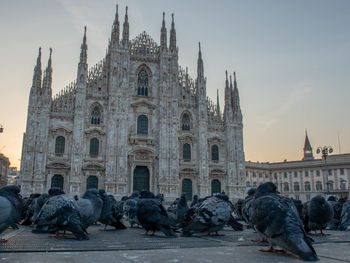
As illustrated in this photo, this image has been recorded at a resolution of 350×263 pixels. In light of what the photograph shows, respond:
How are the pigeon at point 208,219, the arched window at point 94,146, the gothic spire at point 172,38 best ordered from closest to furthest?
the pigeon at point 208,219 → the arched window at point 94,146 → the gothic spire at point 172,38

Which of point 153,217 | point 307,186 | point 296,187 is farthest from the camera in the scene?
point 296,187

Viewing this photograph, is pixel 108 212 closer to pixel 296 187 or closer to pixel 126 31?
pixel 126 31

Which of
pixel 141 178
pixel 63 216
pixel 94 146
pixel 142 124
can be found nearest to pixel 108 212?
pixel 63 216

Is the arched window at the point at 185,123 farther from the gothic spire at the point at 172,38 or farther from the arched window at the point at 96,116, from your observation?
the arched window at the point at 96,116

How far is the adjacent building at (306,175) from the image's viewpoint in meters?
60.1

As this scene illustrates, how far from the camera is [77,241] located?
7512 mm

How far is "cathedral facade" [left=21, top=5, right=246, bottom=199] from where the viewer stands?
103 feet

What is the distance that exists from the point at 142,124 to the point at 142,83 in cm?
480

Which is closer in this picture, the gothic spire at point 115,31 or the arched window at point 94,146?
the arched window at point 94,146

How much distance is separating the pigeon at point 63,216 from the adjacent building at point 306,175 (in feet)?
186

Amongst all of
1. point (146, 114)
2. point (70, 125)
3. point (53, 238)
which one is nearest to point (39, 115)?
point (70, 125)

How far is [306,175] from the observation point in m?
64.9

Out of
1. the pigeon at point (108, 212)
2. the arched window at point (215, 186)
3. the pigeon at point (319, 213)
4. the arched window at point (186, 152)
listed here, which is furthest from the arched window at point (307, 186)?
the pigeon at point (108, 212)

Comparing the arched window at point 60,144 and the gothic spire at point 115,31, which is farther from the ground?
the gothic spire at point 115,31
